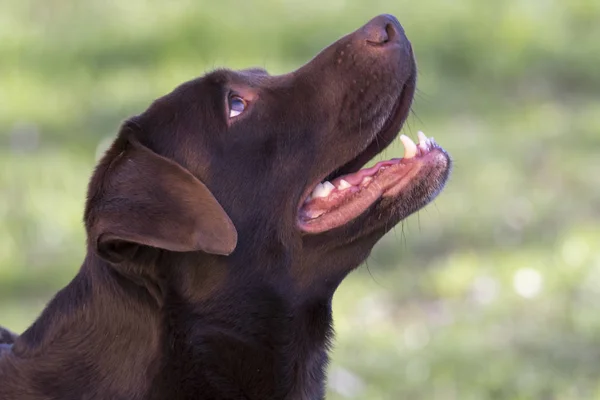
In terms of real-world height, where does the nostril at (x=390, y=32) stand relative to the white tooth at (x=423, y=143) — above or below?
above

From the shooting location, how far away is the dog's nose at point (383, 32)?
379 centimetres

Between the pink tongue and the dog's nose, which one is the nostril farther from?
the pink tongue

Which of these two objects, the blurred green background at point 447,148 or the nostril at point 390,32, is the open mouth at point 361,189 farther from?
the blurred green background at point 447,148

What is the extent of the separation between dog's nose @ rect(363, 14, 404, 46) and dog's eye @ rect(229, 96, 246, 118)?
1.38 ft

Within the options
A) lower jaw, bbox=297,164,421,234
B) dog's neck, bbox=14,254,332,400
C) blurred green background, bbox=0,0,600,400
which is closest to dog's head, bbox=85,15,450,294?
lower jaw, bbox=297,164,421,234

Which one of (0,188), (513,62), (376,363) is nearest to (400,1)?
(513,62)

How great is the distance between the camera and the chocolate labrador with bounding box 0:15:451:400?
3535mm

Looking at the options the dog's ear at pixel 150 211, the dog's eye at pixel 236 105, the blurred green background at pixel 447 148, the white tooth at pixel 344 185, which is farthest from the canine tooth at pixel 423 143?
the blurred green background at pixel 447 148

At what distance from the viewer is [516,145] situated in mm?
8031

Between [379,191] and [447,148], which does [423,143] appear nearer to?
[379,191]

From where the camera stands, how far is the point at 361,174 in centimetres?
377

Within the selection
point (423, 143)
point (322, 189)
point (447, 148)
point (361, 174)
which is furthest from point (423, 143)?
point (447, 148)

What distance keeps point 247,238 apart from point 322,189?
0.90 feet

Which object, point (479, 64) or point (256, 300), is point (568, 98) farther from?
point (256, 300)
